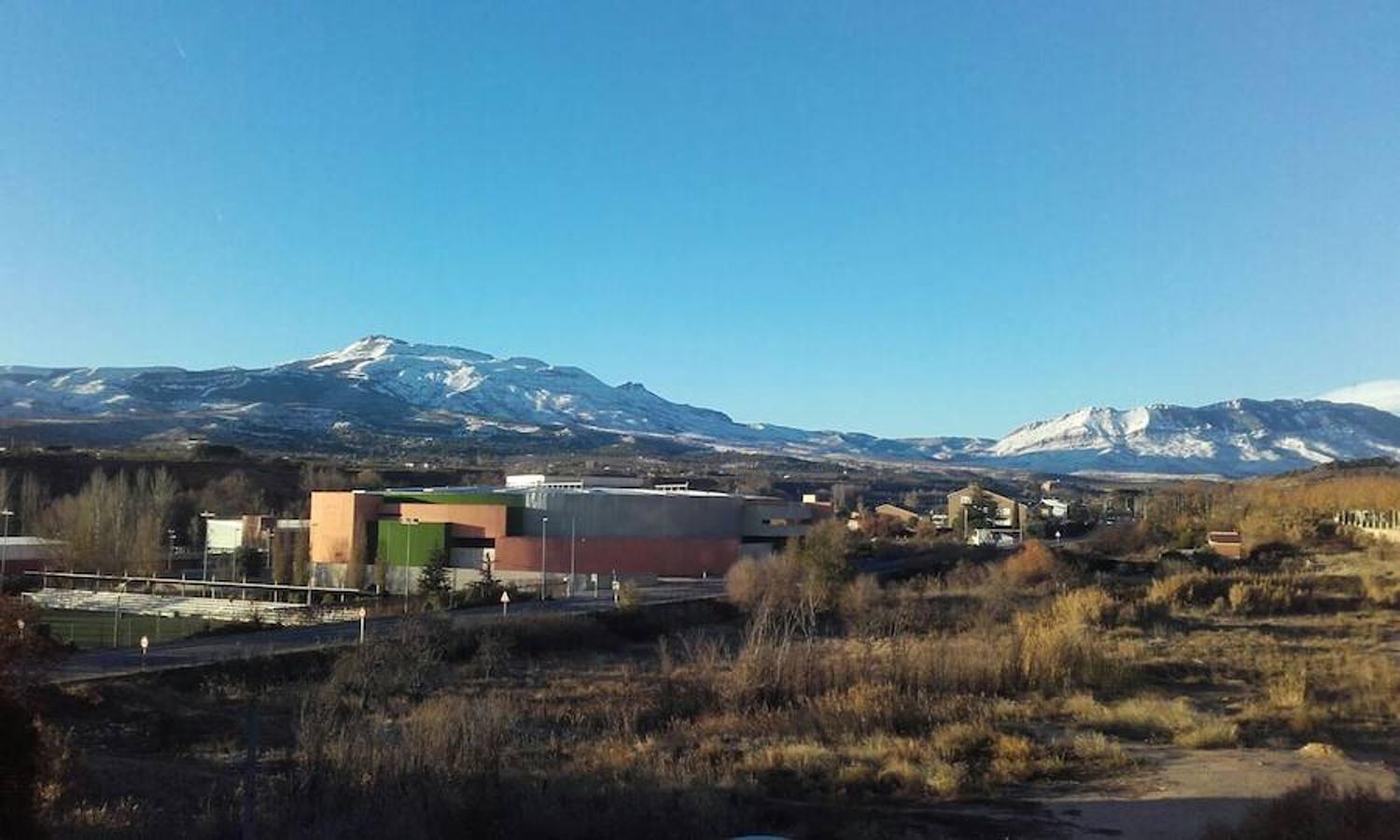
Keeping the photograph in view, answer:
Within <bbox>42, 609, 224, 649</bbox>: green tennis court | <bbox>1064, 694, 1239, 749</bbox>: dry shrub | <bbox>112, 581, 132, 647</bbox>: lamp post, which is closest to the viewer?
<bbox>1064, 694, 1239, 749</bbox>: dry shrub

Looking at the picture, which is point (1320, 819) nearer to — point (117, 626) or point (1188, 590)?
point (1188, 590)

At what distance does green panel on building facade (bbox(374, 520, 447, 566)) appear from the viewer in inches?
2803

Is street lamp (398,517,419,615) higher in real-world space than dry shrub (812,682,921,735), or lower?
lower

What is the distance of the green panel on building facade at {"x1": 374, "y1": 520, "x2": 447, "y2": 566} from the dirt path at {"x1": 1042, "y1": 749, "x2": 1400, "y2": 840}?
60.6 m

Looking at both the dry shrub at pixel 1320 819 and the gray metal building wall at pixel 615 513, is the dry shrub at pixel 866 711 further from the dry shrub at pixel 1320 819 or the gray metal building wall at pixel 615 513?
the gray metal building wall at pixel 615 513

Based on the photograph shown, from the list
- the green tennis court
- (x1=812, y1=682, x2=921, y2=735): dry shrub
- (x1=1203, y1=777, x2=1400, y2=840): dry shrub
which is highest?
(x1=1203, y1=777, x2=1400, y2=840): dry shrub

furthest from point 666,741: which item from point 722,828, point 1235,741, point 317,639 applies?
point 317,639

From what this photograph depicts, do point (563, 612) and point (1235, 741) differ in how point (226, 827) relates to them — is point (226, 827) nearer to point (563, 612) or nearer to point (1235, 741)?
point (1235, 741)

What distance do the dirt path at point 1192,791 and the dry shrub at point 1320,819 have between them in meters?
1.17

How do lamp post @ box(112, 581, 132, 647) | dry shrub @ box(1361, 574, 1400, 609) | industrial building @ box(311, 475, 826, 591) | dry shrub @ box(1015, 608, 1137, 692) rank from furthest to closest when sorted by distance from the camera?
industrial building @ box(311, 475, 826, 591)
lamp post @ box(112, 581, 132, 647)
dry shrub @ box(1361, 574, 1400, 609)
dry shrub @ box(1015, 608, 1137, 692)

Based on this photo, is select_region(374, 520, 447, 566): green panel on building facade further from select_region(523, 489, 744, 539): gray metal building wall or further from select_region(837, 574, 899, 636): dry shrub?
select_region(837, 574, 899, 636): dry shrub

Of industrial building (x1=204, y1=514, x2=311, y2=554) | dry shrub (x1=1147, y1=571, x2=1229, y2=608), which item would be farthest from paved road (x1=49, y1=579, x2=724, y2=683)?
industrial building (x1=204, y1=514, x2=311, y2=554)

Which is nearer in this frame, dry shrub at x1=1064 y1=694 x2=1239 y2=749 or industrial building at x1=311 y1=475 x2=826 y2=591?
dry shrub at x1=1064 y1=694 x2=1239 y2=749

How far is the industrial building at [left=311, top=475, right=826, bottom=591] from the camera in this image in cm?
7131
